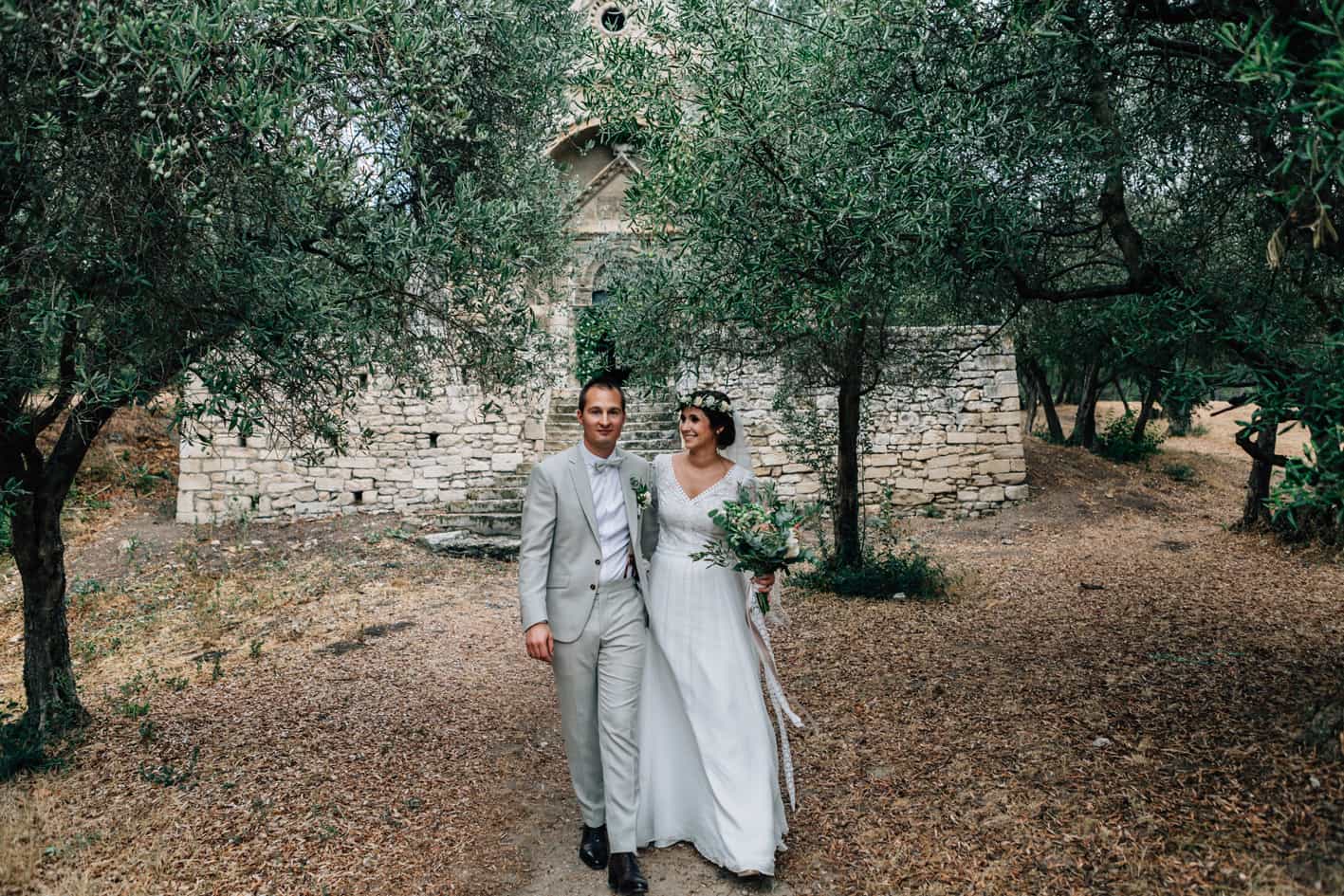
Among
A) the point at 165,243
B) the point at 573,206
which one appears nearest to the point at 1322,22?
the point at 165,243

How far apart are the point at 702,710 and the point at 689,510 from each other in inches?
38.4

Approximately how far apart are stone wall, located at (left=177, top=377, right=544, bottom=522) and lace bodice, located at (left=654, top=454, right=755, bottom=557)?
10.1 meters

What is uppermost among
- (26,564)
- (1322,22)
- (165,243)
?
(1322,22)

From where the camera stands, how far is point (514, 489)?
1332cm

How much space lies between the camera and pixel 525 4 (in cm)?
593

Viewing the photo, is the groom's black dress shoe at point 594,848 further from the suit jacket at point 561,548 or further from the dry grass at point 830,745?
the suit jacket at point 561,548

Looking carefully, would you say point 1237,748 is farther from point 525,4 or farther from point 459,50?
point 525,4

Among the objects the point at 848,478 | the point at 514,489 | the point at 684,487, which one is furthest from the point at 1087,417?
the point at 684,487

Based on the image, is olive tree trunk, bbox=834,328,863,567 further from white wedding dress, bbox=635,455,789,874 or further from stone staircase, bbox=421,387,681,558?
white wedding dress, bbox=635,455,789,874

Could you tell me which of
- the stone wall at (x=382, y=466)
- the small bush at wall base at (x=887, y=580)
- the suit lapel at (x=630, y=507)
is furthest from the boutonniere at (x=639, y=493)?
the stone wall at (x=382, y=466)

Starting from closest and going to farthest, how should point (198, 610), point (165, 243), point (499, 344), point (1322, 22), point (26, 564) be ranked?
point (1322, 22) < point (165, 243) < point (26, 564) < point (499, 344) < point (198, 610)

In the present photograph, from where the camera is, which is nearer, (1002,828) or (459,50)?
(1002,828)

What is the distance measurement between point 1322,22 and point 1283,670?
4217 mm

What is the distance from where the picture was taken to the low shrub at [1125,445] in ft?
57.0
